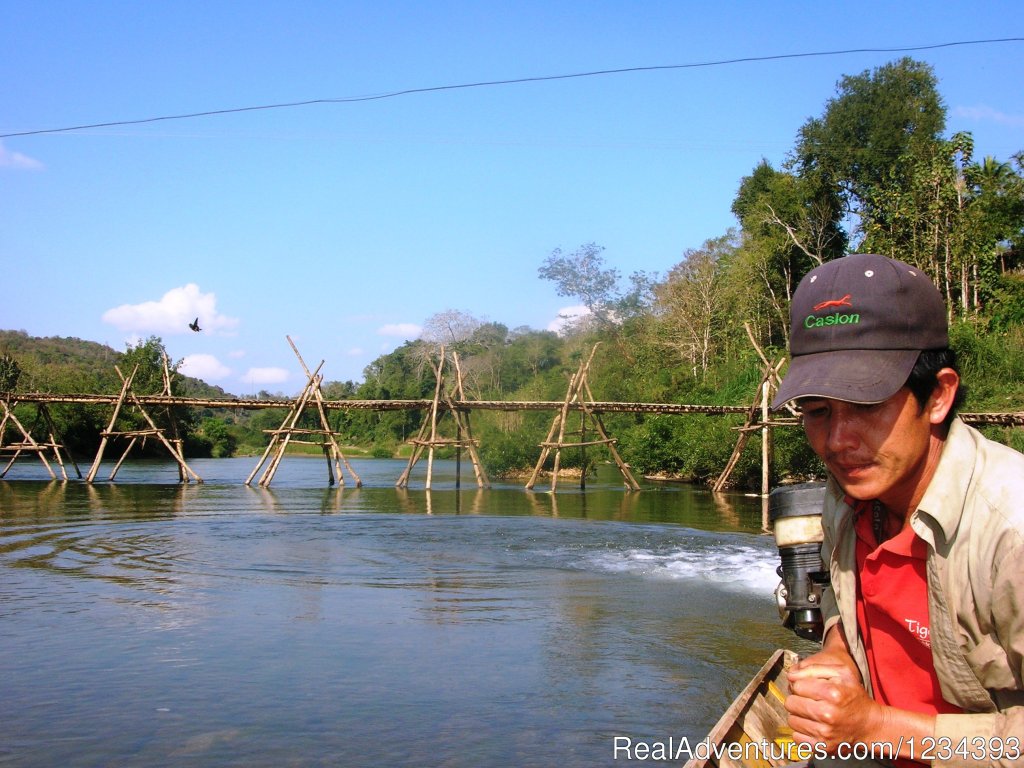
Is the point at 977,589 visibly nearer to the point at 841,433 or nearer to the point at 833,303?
the point at 841,433

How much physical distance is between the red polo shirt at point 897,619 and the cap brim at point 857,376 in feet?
0.95

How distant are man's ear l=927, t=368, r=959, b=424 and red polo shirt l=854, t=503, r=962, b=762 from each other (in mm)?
213

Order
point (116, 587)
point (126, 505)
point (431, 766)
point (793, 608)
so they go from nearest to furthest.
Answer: point (793, 608), point (431, 766), point (116, 587), point (126, 505)

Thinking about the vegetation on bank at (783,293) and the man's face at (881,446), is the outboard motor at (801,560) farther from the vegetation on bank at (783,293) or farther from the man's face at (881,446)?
the vegetation on bank at (783,293)

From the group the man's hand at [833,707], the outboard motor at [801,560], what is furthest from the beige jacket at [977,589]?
the outboard motor at [801,560]

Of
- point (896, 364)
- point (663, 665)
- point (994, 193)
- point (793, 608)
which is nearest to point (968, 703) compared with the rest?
point (896, 364)

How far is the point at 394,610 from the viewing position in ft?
28.4

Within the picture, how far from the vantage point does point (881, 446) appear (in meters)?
1.68

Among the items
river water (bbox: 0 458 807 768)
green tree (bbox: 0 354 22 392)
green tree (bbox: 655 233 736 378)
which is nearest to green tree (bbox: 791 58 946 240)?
green tree (bbox: 655 233 736 378)

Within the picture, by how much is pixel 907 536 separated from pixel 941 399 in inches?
10.3

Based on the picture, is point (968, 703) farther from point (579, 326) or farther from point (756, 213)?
point (579, 326)

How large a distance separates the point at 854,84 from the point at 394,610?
94.5 feet

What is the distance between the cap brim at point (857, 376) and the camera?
1.61 metres

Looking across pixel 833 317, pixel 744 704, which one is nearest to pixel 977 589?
pixel 833 317
